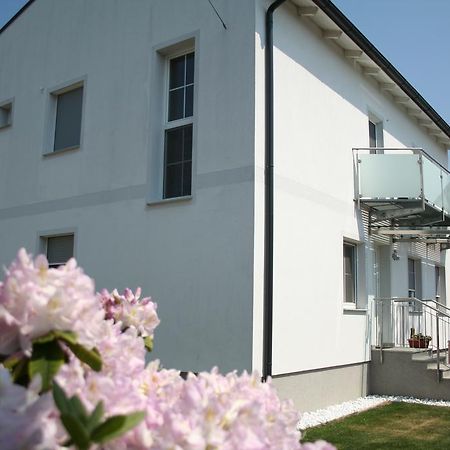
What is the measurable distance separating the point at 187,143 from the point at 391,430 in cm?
547

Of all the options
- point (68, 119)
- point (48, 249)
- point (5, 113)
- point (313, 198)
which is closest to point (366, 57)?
point (313, 198)

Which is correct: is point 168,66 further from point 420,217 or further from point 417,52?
point 420,217

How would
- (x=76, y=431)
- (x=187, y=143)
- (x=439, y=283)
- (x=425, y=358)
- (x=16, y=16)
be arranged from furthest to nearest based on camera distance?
(x=439, y=283)
(x=16, y=16)
(x=425, y=358)
(x=187, y=143)
(x=76, y=431)

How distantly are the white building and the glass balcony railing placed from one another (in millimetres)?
43

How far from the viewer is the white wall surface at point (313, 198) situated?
861 cm

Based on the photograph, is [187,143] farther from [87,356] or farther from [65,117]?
[87,356]

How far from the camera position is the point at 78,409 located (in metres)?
1.07

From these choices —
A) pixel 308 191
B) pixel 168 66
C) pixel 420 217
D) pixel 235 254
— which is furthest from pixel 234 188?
pixel 420 217

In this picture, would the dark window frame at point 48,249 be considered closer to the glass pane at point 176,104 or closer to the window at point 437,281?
the glass pane at point 176,104

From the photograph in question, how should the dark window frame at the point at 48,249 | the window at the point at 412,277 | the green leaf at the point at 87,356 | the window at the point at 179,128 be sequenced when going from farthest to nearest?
the window at the point at 412,277
the dark window frame at the point at 48,249
the window at the point at 179,128
the green leaf at the point at 87,356

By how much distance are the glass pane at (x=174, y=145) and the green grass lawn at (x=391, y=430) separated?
489cm

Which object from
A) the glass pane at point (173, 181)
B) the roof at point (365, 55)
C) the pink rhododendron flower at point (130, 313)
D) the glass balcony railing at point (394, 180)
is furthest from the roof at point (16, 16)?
the pink rhododendron flower at point (130, 313)

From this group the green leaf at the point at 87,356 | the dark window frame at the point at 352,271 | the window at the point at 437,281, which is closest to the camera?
the green leaf at the point at 87,356

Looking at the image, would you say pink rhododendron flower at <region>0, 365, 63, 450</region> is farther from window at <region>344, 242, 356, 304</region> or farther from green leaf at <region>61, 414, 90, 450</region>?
window at <region>344, 242, 356, 304</region>
